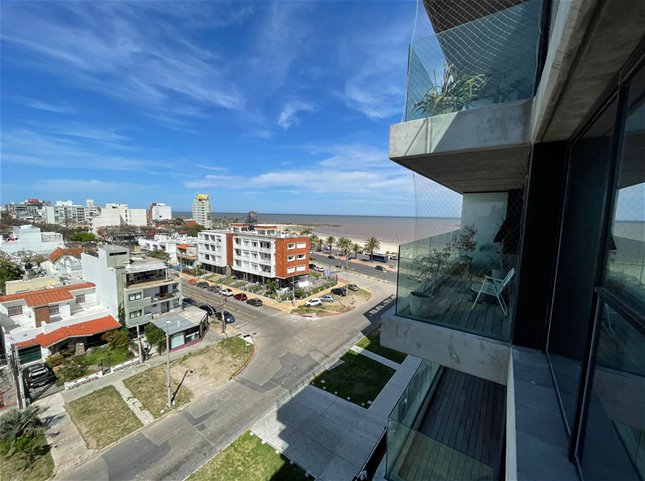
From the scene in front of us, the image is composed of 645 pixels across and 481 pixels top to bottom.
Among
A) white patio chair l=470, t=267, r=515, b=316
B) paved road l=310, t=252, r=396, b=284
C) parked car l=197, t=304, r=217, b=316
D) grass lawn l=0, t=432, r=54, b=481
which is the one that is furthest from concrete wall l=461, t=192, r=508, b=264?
paved road l=310, t=252, r=396, b=284

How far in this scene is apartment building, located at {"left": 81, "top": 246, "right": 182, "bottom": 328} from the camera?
17984 millimetres

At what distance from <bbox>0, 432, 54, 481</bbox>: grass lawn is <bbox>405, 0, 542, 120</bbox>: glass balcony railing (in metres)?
14.8

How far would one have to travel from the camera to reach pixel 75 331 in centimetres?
1638

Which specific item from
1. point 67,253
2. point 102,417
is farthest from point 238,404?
point 67,253

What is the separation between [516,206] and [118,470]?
14391 millimetres

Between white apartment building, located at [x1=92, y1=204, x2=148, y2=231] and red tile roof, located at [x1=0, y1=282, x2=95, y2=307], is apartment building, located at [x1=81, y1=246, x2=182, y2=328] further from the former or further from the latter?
white apartment building, located at [x1=92, y1=204, x2=148, y2=231]

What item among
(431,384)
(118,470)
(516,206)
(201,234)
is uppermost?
(516,206)

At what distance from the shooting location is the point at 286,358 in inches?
632

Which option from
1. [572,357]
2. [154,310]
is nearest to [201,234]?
[154,310]

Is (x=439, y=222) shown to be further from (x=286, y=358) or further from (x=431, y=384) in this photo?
(x=286, y=358)

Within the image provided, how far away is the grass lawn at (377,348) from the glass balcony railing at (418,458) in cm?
926

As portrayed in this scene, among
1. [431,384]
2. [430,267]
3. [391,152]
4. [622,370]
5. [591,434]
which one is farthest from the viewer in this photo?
[431,384]

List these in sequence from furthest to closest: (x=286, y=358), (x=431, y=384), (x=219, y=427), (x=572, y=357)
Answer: (x=286, y=358), (x=219, y=427), (x=431, y=384), (x=572, y=357)

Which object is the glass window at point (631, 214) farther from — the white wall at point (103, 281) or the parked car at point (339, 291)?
the parked car at point (339, 291)
